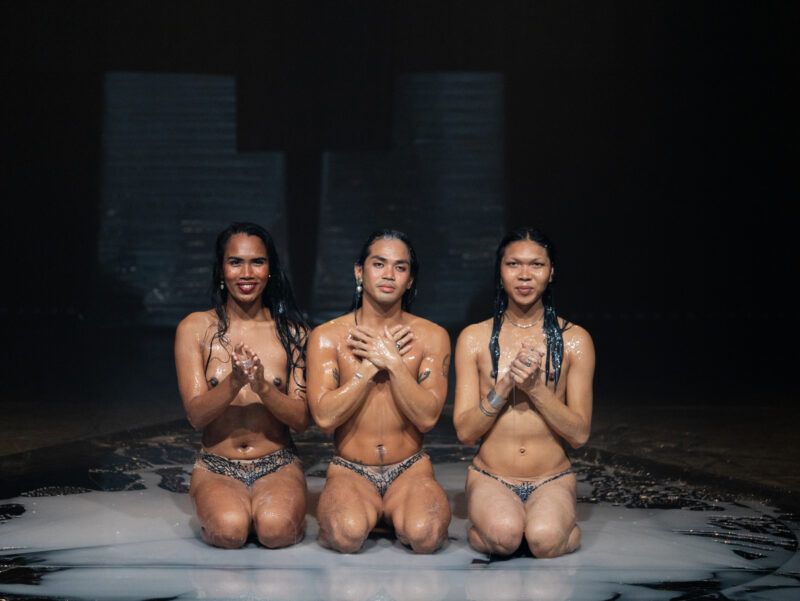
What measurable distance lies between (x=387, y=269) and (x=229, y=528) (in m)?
1.03

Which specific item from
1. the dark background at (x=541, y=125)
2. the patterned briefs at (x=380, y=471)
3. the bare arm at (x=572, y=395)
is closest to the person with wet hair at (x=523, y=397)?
the bare arm at (x=572, y=395)

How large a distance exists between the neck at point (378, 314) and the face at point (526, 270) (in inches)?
16.6

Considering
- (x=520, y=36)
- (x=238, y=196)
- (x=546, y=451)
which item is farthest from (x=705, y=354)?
(x=546, y=451)

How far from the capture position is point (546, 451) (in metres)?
3.80

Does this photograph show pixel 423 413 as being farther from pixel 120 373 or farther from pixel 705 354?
pixel 705 354

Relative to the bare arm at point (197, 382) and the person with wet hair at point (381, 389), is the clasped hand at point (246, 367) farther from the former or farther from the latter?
the person with wet hair at point (381, 389)

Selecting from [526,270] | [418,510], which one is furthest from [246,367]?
[526,270]

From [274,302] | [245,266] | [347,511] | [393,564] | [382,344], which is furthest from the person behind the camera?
[274,302]

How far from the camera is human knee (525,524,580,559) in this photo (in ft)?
11.6

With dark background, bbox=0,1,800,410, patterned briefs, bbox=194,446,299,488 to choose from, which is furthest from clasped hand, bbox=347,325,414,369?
dark background, bbox=0,1,800,410

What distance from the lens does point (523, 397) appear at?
380 cm

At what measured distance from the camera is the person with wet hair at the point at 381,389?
3744mm

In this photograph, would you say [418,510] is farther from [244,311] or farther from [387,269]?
[244,311]

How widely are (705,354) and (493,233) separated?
81.7 inches
